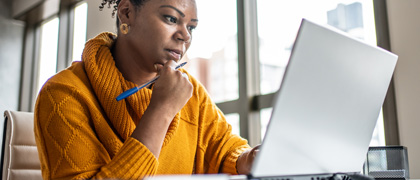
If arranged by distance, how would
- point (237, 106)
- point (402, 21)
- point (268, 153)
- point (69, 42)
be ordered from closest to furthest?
point (268, 153), point (402, 21), point (237, 106), point (69, 42)

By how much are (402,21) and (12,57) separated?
3.72 meters

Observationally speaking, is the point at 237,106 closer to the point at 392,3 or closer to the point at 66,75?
the point at 392,3

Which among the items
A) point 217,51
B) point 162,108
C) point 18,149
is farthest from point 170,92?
point 217,51

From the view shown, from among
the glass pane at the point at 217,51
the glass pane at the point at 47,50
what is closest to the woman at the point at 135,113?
the glass pane at the point at 217,51

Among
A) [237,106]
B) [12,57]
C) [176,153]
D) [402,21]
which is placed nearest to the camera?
[176,153]

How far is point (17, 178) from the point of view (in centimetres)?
154

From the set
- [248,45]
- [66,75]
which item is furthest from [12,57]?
[66,75]

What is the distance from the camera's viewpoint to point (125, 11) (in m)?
1.25

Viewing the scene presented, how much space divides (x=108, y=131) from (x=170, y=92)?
0.19 m

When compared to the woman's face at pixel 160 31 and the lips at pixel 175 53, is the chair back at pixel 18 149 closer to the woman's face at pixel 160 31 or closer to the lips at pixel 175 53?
the woman's face at pixel 160 31

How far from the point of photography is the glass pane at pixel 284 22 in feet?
6.04

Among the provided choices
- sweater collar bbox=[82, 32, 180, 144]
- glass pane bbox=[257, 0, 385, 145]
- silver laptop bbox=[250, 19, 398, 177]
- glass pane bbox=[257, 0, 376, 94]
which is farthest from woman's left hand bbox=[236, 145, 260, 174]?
glass pane bbox=[257, 0, 376, 94]

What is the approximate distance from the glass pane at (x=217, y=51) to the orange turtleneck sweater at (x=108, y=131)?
1006 mm

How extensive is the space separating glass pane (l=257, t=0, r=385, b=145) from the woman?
785 mm
